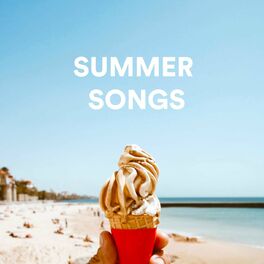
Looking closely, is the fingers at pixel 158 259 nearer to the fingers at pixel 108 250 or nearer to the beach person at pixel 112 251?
the beach person at pixel 112 251

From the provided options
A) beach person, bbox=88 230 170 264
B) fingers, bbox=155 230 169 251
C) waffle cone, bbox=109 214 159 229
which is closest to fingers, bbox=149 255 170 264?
beach person, bbox=88 230 170 264

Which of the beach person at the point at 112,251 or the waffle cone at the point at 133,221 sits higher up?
the waffle cone at the point at 133,221

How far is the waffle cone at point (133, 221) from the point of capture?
438cm

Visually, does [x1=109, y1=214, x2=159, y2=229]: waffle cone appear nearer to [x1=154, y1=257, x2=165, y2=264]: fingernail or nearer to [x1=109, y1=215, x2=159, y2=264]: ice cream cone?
[x1=109, y1=215, x2=159, y2=264]: ice cream cone

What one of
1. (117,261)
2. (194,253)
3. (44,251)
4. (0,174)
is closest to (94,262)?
(117,261)

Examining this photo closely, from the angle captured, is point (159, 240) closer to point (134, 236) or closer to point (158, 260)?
point (158, 260)

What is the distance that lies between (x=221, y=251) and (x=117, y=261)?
34.3 ft

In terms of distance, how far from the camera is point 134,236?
4438mm

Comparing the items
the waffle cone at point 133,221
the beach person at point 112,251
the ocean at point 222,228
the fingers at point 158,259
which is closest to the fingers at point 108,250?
the beach person at point 112,251

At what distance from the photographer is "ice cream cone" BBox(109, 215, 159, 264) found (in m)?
4.41

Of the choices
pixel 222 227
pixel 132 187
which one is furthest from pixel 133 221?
pixel 222 227

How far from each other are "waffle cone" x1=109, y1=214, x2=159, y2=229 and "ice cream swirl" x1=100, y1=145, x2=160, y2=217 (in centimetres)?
5

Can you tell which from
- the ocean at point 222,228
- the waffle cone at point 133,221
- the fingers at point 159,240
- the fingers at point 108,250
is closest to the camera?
the waffle cone at point 133,221

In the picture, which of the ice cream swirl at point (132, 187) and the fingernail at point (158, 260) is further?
the fingernail at point (158, 260)
